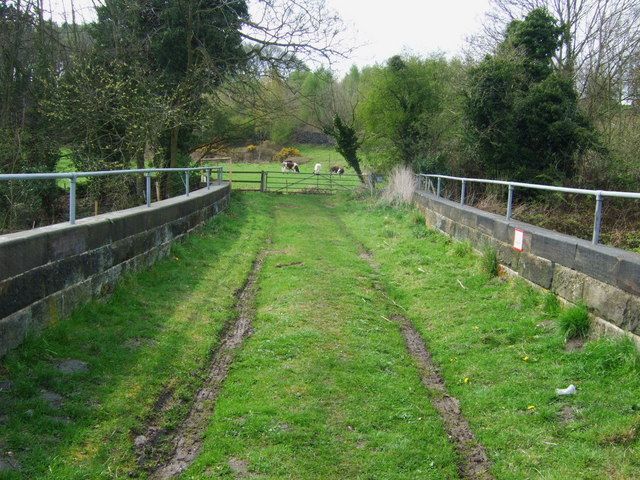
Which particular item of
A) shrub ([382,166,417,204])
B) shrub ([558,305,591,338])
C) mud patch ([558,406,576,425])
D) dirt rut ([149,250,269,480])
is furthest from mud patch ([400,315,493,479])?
shrub ([382,166,417,204])

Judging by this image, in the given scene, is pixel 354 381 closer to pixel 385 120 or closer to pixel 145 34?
pixel 145 34

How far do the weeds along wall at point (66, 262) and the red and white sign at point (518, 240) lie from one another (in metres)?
4.86

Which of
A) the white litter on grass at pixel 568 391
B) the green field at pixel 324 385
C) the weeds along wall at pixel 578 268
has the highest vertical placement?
the weeds along wall at pixel 578 268

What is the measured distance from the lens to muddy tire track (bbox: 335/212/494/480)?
3900 millimetres

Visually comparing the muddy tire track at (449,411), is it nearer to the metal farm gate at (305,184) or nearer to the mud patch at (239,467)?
the mud patch at (239,467)

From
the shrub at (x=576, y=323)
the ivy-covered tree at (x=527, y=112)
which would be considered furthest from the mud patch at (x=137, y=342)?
the ivy-covered tree at (x=527, y=112)

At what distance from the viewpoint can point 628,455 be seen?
3.65 meters

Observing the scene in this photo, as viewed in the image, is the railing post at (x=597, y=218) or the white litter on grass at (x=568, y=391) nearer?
the white litter on grass at (x=568, y=391)

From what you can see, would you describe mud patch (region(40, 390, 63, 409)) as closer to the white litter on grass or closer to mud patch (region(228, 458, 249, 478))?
mud patch (region(228, 458, 249, 478))

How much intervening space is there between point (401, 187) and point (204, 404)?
14.5m

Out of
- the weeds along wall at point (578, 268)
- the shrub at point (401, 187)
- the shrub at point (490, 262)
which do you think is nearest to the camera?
the weeds along wall at point (578, 268)

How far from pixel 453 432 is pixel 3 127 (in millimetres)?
14620

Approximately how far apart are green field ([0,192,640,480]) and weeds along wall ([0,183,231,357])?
0.20 meters

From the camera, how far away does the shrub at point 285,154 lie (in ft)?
184
